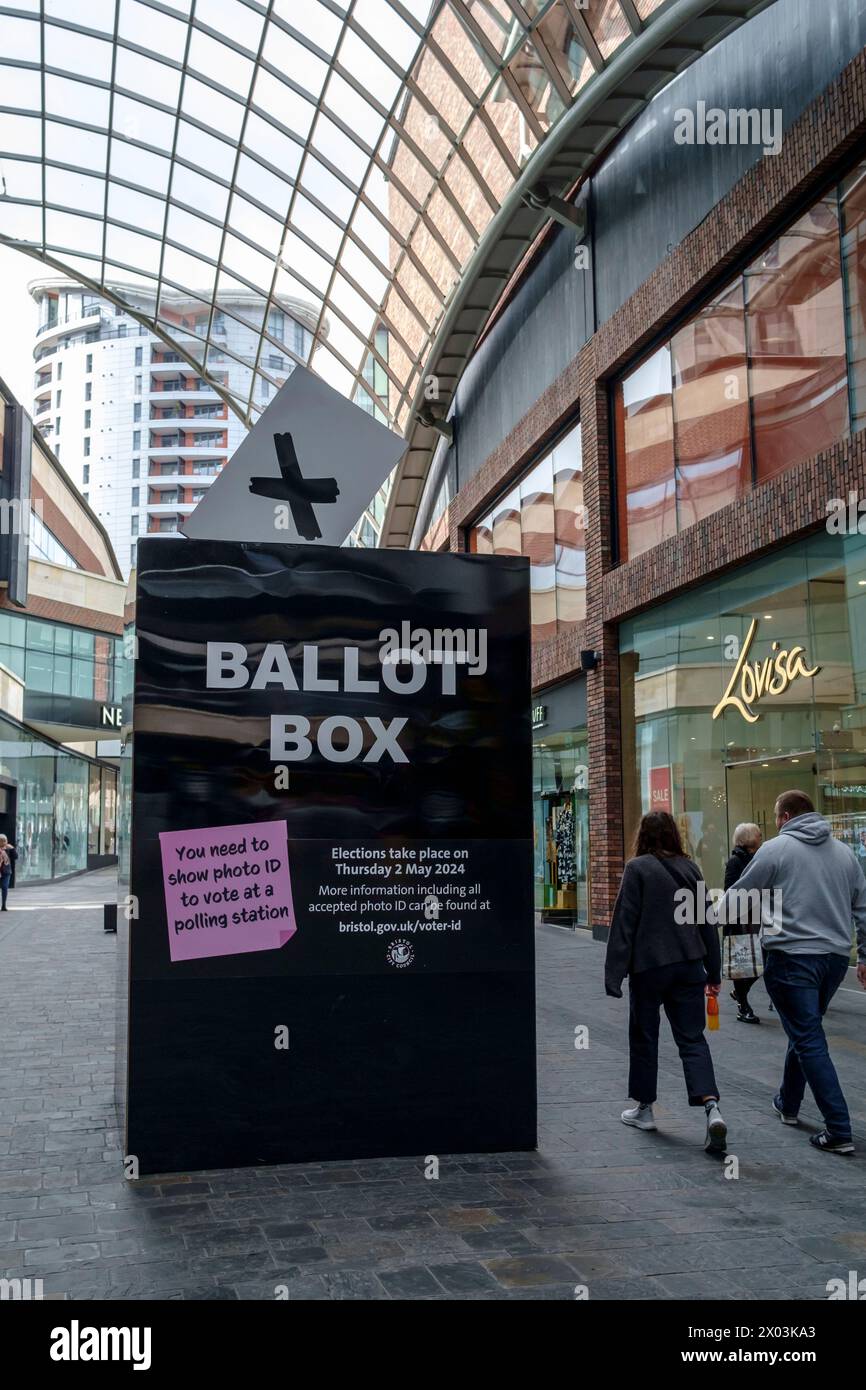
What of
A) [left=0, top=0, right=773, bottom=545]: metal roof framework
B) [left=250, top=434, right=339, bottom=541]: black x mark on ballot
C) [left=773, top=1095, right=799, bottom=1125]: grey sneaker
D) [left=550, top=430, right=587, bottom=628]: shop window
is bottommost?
[left=773, top=1095, right=799, bottom=1125]: grey sneaker

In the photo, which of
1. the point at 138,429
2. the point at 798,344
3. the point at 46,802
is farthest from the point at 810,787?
the point at 138,429

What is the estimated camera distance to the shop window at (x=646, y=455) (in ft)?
53.0

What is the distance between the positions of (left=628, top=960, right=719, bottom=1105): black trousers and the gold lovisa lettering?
6439 millimetres

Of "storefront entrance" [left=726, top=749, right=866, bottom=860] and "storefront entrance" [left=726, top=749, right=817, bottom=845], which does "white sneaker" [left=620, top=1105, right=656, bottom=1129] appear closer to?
"storefront entrance" [left=726, top=749, right=866, bottom=860]

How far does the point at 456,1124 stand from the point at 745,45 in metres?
12.9

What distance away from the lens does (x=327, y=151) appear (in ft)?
76.9

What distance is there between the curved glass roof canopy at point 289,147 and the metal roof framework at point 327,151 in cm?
5

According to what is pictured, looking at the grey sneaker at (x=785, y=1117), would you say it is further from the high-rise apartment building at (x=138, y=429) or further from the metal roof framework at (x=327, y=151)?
the high-rise apartment building at (x=138, y=429)

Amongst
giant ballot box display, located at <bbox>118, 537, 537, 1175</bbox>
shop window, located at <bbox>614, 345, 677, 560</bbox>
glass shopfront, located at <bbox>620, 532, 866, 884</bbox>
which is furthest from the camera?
shop window, located at <bbox>614, 345, 677, 560</bbox>

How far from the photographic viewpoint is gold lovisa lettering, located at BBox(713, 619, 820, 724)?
41.5 ft

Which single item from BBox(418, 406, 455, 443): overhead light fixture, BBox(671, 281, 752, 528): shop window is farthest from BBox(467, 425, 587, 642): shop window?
BBox(418, 406, 455, 443): overhead light fixture

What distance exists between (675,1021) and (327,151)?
20985mm

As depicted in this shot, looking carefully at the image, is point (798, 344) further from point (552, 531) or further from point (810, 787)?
point (552, 531)


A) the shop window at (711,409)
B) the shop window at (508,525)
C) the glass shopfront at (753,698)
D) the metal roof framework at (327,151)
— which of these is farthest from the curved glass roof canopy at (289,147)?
the glass shopfront at (753,698)
